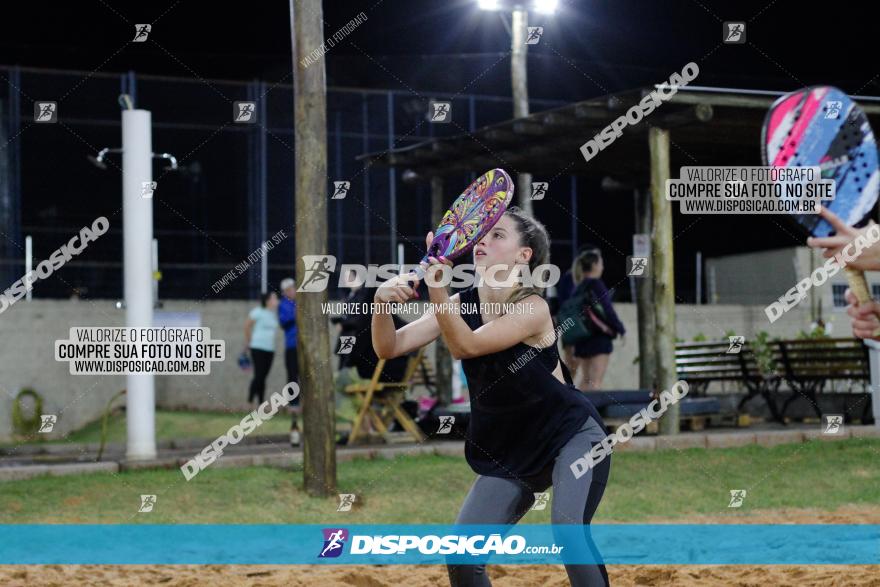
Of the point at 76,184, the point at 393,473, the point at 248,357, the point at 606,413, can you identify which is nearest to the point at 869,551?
the point at 393,473

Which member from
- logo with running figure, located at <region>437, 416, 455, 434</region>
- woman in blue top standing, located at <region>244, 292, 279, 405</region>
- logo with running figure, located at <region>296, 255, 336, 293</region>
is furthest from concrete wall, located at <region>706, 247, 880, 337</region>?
logo with running figure, located at <region>296, 255, 336, 293</region>

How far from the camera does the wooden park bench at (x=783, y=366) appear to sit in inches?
528

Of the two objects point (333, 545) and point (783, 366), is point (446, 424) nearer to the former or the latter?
point (783, 366)

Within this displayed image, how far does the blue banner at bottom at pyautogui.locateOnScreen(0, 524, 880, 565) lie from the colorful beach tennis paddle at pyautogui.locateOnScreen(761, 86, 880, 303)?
3732mm

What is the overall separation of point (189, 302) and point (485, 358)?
14.2m

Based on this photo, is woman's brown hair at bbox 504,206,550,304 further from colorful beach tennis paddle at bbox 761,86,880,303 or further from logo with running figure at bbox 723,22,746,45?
logo with running figure at bbox 723,22,746,45

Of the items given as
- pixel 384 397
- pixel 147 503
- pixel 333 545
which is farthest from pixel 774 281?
pixel 333 545

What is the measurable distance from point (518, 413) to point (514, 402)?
5 centimetres

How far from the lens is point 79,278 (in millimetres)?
17312

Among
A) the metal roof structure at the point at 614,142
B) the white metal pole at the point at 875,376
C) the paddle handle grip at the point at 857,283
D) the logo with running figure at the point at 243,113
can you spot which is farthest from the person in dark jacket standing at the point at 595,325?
the paddle handle grip at the point at 857,283

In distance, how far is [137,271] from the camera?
11086 mm

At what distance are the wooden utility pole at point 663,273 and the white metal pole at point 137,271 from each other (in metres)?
5.20

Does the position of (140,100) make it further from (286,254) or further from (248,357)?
(248,357)

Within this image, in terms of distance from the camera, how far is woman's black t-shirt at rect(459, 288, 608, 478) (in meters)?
4.46
